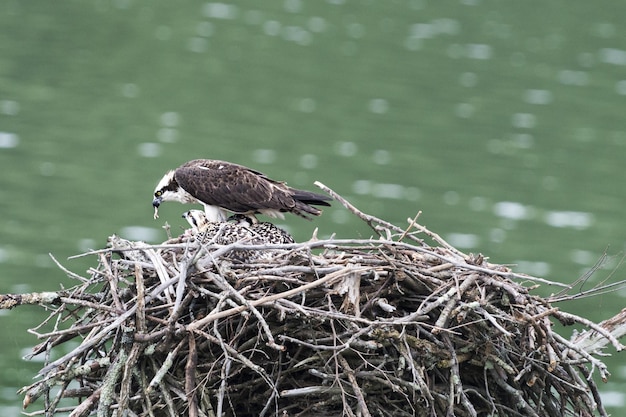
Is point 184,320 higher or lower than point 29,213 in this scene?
higher

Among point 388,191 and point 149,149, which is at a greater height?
point 388,191

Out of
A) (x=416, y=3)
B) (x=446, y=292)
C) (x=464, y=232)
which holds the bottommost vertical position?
(x=416, y=3)

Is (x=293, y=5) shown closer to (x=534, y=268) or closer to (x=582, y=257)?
(x=582, y=257)

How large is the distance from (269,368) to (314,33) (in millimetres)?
16655

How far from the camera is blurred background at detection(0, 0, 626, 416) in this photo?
14.4 m

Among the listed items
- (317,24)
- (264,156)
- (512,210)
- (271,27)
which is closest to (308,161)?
(264,156)

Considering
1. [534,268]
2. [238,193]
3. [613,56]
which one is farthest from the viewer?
[613,56]

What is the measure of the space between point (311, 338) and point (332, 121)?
12728mm

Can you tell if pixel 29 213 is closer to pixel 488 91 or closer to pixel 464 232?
pixel 464 232

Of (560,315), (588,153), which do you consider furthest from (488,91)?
(560,315)

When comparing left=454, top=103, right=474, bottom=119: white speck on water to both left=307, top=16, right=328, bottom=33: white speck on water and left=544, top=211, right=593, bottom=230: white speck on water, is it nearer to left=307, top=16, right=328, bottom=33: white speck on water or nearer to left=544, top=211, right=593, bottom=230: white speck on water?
left=544, top=211, right=593, bottom=230: white speck on water

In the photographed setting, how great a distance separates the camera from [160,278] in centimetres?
598

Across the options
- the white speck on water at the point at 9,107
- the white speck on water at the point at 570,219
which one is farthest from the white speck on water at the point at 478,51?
the white speck on water at the point at 9,107

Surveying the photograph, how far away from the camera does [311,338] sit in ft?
19.6
